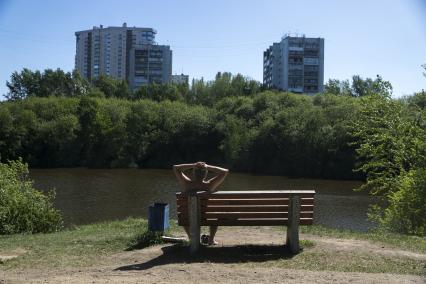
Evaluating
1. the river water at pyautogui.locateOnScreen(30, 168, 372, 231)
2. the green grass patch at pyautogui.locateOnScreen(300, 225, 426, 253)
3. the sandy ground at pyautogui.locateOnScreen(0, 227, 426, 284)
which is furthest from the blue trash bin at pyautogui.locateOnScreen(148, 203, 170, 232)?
the river water at pyautogui.locateOnScreen(30, 168, 372, 231)

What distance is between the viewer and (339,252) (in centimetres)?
798

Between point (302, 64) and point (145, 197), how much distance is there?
90.6 m

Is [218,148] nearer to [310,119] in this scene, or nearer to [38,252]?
[310,119]

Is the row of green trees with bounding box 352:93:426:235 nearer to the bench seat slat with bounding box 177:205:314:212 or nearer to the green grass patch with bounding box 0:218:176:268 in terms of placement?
the bench seat slat with bounding box 177:205:314:212

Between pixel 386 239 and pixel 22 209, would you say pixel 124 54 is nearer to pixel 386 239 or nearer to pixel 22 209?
pixel 22 209

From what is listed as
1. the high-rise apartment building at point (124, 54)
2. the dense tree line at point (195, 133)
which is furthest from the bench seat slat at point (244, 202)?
the high-rise apartment building at point (124, 54)

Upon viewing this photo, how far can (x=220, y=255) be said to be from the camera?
25.9 feet

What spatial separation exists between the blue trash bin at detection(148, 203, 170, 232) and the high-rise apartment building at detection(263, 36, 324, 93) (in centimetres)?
11325

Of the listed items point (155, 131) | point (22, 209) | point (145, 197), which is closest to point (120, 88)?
point (155, 131)

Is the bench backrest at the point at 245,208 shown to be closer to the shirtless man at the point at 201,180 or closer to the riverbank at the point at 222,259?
the shirtless man at the point at 201,180

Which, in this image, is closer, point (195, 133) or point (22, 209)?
point (22, 209)

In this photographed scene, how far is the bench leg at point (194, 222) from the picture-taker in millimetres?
7910

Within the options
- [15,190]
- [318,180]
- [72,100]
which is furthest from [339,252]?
[72,100]

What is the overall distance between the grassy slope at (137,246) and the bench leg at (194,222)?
0.28m
